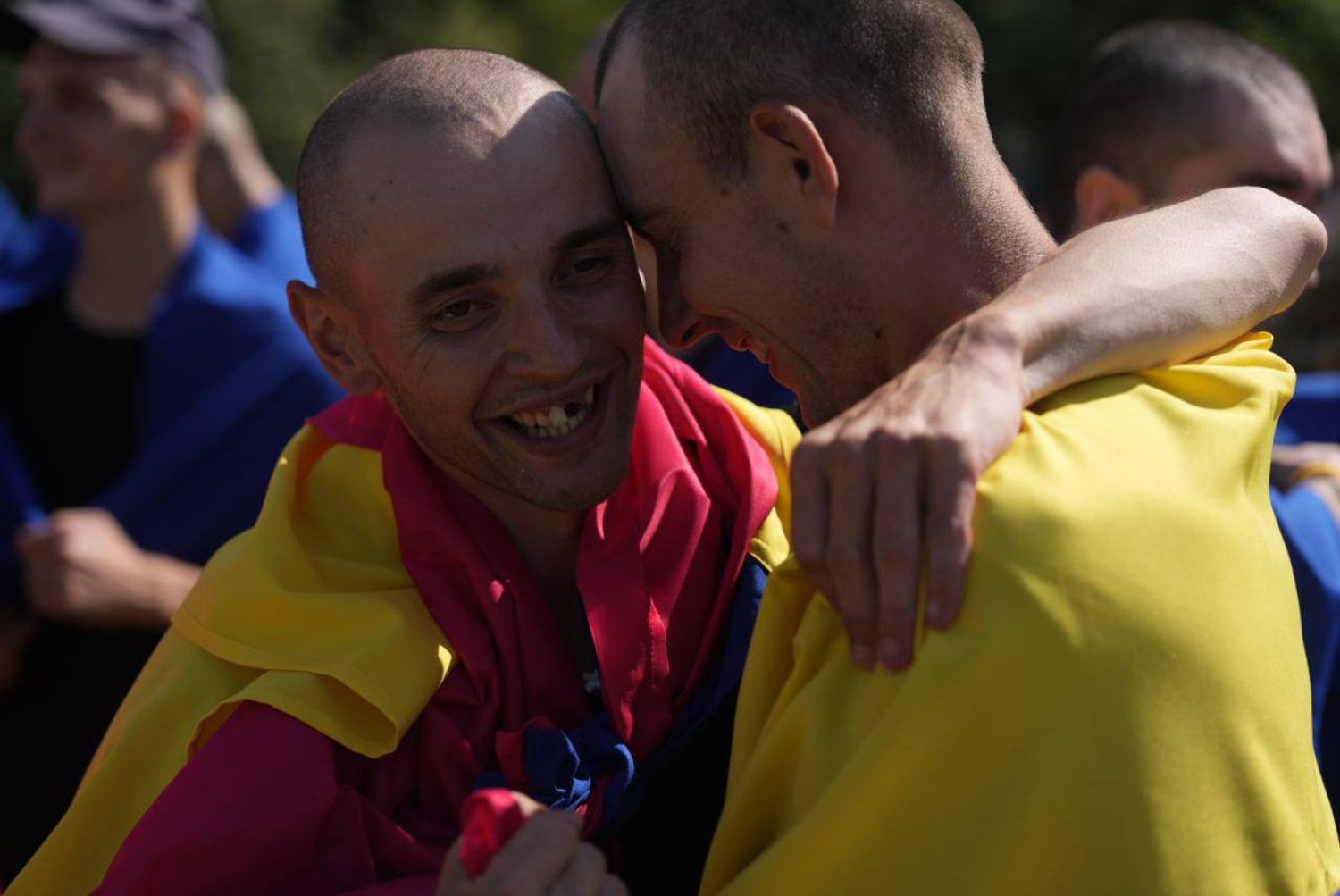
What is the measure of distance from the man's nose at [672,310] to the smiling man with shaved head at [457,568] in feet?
0.19

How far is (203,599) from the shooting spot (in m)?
2.40

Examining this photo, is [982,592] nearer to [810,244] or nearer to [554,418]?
[810,244]

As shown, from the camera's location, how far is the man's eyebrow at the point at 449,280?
2.32 meters

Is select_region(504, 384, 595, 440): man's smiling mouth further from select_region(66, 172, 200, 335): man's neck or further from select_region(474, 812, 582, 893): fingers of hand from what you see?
select_region(66, 172, 200, 335): man's neck

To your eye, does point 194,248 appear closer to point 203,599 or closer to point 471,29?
point 203,599

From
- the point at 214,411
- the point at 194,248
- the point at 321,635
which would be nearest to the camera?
the point at 321,635

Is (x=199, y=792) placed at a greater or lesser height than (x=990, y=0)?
greater

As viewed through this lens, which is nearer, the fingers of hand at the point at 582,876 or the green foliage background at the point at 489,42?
the fingers of hand at the point at 582,876

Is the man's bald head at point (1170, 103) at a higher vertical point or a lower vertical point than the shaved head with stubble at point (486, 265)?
lower

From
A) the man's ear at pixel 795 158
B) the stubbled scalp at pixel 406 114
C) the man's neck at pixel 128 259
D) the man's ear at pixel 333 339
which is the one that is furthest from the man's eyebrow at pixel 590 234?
the man's neck at pixel 128 259

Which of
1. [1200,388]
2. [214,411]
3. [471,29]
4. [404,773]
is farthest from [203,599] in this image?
[471,29]

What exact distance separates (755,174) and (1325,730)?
5.86 feet

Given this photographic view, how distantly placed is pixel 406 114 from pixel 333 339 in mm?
452

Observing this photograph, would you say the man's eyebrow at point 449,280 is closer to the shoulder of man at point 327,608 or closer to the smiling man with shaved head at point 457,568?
the smiling man with shaved head at point 457,568
